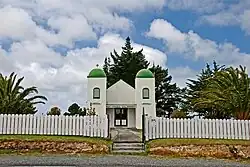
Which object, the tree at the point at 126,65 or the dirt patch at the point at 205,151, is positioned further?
the tree at the point at 126,65

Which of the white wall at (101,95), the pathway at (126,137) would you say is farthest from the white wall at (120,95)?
the pathway at (126,137)

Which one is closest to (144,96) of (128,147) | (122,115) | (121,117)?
(122,115)

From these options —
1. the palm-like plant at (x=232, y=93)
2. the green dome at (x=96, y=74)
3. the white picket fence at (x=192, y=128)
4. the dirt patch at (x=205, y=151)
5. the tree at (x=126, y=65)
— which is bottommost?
the dirt patch at (x=205, y=151)

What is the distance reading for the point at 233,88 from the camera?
23.5m

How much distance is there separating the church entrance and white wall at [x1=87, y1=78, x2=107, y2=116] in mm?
2313

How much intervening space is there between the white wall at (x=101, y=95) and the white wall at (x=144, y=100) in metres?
3.29

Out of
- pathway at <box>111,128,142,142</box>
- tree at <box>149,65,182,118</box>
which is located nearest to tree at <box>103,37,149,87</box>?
tree at <box>149,65,182,118</box>

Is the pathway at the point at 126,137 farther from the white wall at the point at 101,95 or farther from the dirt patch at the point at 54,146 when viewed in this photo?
the white wall at the point at 101,95

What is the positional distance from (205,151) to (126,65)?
42.1 m

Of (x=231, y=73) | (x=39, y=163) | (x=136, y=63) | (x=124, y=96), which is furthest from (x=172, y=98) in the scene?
(x=39, y=163)

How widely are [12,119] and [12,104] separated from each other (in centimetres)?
437

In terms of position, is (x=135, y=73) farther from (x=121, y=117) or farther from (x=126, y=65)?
(x=121, y=117)

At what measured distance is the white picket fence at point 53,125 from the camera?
67.1 feet

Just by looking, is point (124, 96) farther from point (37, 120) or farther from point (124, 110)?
point (37, 120)
